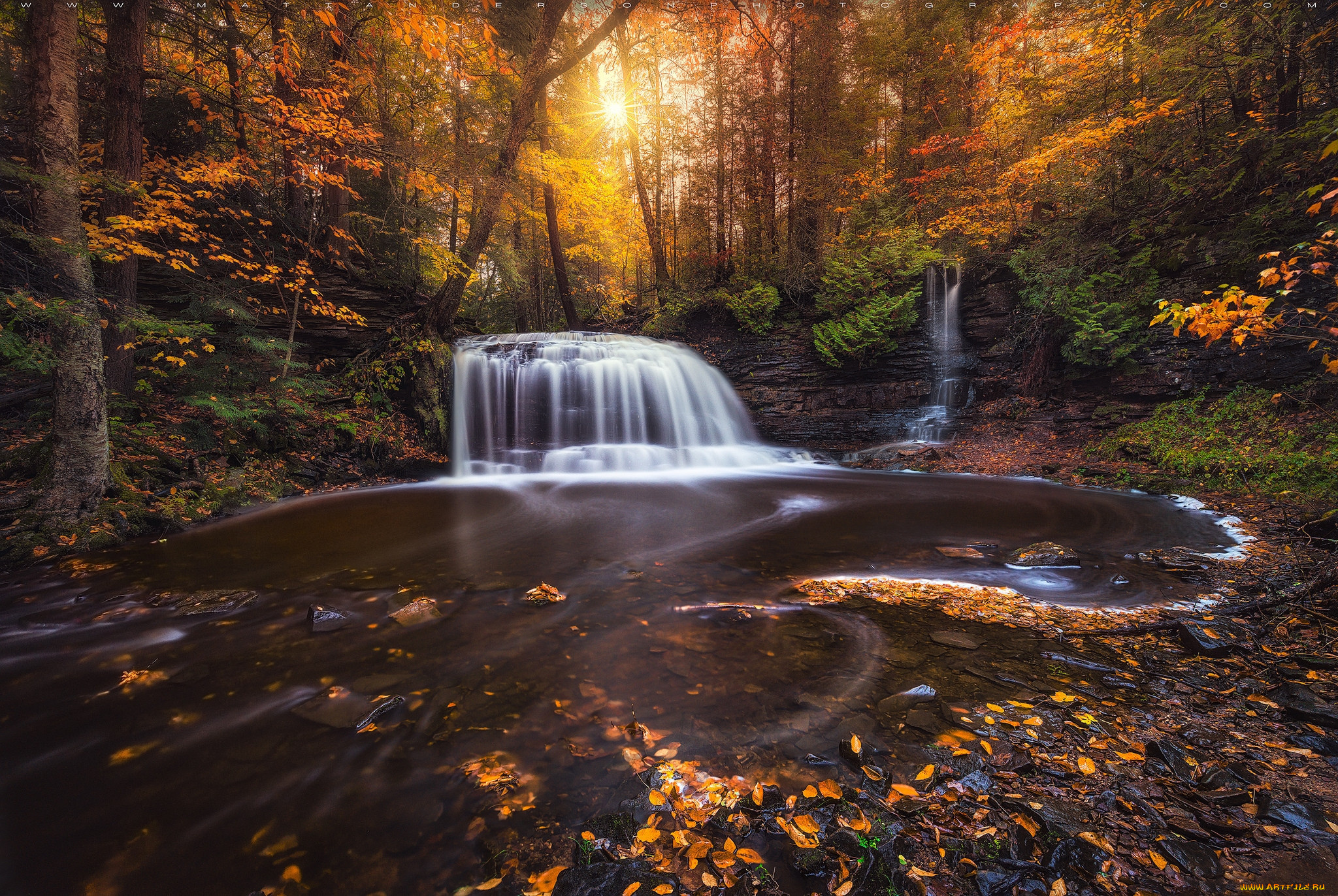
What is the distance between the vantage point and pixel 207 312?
7.60 metres

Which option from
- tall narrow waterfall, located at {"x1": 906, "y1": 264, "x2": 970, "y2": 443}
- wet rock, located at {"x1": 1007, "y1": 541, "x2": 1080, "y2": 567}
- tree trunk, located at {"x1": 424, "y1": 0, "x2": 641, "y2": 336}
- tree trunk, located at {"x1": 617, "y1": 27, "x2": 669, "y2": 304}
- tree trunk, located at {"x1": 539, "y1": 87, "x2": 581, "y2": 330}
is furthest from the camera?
tree trunk, located at {"x1": 617, "y1": 27, "x2": 669, "y2": 304}

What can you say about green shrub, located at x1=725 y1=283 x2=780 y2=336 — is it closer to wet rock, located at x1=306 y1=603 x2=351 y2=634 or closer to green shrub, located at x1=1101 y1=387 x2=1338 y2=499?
green shrub, located at x1=1101 y1=387 x2=1338 y2=499

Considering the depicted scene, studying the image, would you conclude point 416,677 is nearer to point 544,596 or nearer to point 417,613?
point 417,613

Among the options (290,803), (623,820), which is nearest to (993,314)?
(623,820)

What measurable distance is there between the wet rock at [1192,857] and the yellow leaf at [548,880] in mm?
2036

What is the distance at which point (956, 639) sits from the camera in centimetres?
318

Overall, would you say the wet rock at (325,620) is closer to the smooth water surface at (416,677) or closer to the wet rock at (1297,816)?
the smooth water surface at (416,677)

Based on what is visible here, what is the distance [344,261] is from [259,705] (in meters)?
11.6

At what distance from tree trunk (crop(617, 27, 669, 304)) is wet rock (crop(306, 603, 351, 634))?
15.1 meters

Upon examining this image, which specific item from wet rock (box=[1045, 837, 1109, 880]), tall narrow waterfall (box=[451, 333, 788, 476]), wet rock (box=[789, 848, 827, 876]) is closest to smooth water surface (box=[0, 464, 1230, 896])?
wet rock (box=[789, 848, 827, 876])

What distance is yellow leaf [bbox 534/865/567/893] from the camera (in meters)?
1.60

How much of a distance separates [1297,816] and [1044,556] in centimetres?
353

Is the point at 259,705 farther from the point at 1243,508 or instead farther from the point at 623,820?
the point at 1243,508

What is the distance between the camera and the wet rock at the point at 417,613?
3.62 m
